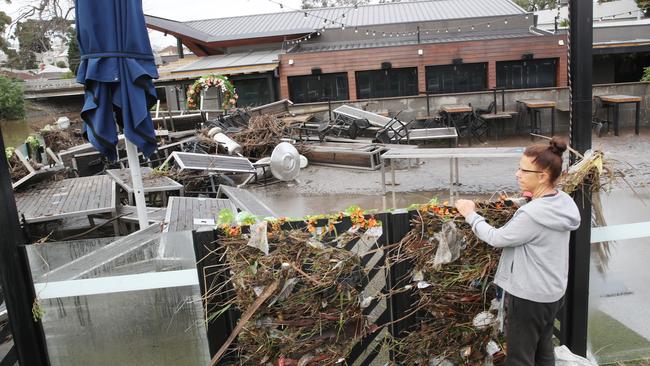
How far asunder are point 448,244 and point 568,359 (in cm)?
104

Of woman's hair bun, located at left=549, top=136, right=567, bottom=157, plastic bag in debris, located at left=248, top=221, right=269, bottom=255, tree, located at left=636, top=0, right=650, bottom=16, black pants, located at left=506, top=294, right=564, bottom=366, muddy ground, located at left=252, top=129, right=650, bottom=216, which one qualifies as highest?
tree, located at left=636, top=0, right=650, bottom=16

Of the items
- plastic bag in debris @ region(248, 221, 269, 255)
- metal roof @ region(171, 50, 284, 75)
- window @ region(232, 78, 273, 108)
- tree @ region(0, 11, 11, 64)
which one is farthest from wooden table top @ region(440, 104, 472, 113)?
tree @ region(0, 11, 11, 64)

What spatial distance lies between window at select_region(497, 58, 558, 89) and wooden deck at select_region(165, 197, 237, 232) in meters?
17.1

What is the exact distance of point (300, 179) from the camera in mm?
11445

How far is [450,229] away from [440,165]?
9649 mm

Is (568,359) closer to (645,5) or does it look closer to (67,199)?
(67,199)

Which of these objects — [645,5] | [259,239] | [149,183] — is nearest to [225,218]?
[259,239]

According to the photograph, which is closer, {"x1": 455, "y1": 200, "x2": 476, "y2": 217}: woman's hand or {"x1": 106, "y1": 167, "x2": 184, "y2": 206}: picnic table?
{"x1": 455, "y1": 200, "x2": 476, "y2": 217}: woman's hand

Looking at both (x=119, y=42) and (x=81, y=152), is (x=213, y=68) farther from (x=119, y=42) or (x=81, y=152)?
(x=119, y=42)

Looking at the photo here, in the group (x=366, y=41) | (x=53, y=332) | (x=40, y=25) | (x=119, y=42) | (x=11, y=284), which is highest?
(x=40, y=25)

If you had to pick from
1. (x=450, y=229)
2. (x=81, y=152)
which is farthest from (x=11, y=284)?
(x=81, y=152)

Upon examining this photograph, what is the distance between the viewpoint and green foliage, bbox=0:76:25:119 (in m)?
26.6

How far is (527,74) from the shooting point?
782 inches

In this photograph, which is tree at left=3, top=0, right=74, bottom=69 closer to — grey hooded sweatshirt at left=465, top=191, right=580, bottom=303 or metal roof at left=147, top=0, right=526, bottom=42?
metal roof at left=147, top=0, right=526, bottom=42
